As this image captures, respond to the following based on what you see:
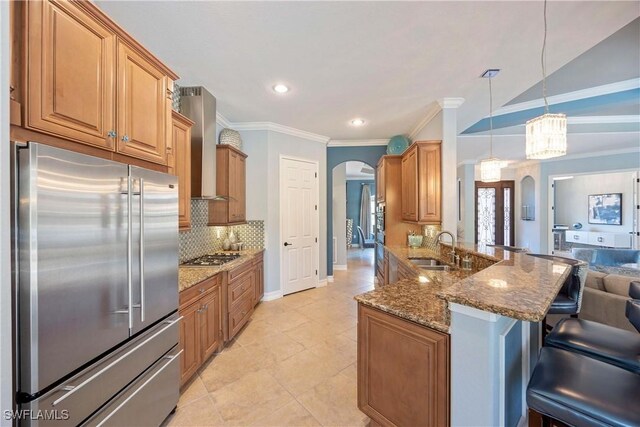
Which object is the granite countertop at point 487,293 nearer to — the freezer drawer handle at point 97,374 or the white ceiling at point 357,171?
the freezer drawer handle at point 97,374

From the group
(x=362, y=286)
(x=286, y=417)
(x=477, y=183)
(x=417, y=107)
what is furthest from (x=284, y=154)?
(x=477, y=183)

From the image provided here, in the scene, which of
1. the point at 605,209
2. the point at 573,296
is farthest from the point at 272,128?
the point at 605,209

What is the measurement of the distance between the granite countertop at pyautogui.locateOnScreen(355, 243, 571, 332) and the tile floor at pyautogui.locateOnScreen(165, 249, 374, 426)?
3.11ft

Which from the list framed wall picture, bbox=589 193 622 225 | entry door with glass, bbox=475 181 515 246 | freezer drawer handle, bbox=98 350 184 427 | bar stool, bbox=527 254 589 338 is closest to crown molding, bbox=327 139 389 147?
bar stool, bbox=527 254 589 338

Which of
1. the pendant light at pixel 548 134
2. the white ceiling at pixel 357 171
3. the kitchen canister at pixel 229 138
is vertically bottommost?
the pendant light at pixel 548 134

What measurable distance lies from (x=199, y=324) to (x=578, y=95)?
17.4 ft

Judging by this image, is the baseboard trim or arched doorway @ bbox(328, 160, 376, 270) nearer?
A: the baseboard trim

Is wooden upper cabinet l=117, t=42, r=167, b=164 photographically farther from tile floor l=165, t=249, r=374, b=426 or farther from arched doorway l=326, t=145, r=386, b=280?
arched doorway l=326, t=145, r=386, b=280

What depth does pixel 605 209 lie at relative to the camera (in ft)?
21.6

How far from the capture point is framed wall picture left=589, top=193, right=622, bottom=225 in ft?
20.7

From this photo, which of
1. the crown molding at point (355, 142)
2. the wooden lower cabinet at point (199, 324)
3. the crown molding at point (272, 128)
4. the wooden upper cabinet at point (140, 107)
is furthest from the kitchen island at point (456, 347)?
the crown molding at point (355, 142)

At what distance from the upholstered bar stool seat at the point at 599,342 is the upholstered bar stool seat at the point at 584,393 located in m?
0.24

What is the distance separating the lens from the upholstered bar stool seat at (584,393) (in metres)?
0.93

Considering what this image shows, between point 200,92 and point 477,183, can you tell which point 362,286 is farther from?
point 477,183
